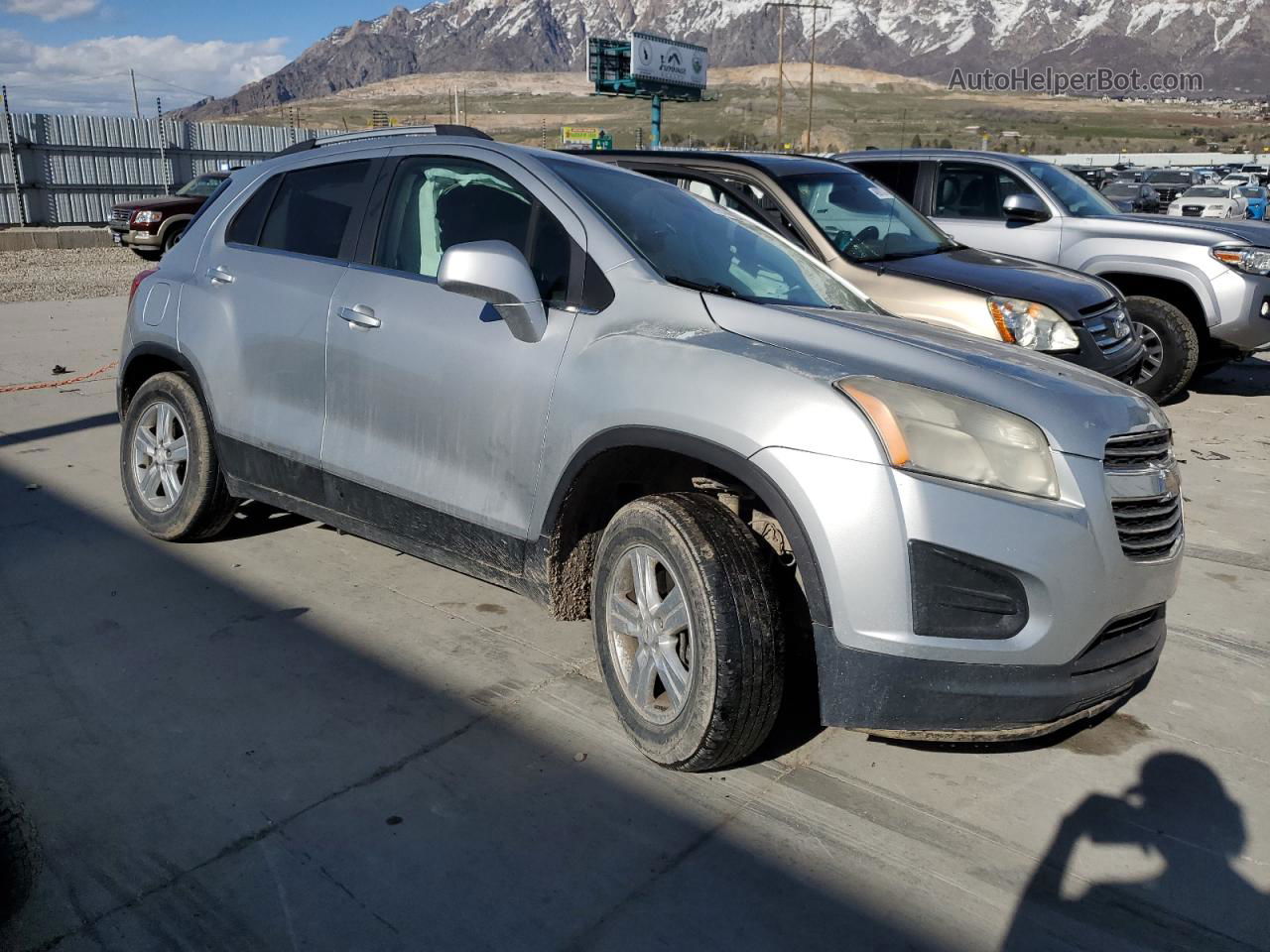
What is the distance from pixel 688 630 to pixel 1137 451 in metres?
1.32

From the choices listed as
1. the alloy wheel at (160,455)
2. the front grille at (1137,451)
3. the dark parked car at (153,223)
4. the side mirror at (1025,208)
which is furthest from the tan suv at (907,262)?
the dark parked car at (153,223)

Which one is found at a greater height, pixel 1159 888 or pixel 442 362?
pixel 442 362

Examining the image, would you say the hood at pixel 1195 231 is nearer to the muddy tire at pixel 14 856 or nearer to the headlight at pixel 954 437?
the headlight at pixel 954 437

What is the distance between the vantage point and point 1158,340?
887 centimetres

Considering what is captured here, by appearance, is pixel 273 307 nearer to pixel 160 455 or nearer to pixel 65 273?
pixel 160 455

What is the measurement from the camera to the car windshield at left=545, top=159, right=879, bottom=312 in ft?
12.2

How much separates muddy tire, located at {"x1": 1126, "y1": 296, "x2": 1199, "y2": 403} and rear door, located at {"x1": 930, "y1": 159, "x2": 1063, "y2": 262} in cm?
81

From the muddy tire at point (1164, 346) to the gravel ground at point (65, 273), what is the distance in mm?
12435

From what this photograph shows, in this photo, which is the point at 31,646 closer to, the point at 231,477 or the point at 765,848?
the point at 231,477

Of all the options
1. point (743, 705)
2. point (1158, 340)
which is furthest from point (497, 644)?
point (1158, 340)

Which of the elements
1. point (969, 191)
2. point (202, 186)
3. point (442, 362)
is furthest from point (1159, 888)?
point (202, 186)

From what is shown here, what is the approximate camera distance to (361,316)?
13.3ft

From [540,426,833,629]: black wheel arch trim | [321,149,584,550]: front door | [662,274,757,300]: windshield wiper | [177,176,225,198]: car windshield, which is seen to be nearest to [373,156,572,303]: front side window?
[321,149,584,550]: front door

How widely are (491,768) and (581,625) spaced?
111cm
